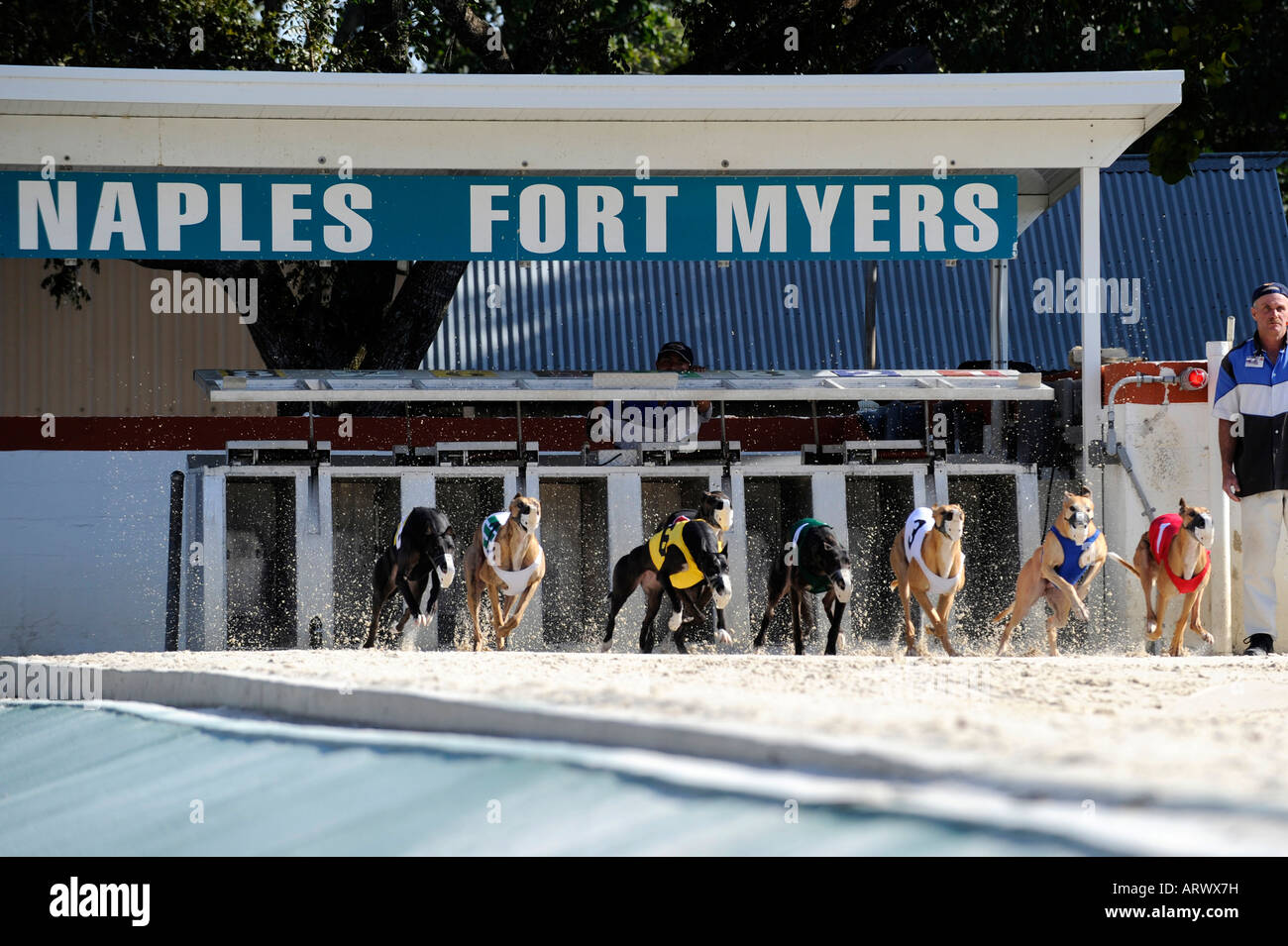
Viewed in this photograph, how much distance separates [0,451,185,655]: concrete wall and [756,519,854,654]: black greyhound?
4260 mm

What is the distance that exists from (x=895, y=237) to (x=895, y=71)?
1.61 m

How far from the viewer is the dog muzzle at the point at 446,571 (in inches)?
337

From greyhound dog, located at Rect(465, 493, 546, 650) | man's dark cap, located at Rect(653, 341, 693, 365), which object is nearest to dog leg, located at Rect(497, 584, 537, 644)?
greyhound dog, located at Rect(465, 493, 546, 650)

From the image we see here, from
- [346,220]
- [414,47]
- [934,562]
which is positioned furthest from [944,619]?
[414,47]

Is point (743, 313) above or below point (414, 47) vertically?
below

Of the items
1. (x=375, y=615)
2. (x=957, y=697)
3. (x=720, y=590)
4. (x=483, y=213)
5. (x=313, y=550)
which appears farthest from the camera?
(x=483, y=213)

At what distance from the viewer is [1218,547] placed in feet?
32.6

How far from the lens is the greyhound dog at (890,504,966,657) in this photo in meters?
8.70

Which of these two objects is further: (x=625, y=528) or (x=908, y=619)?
(x=625, y=528)

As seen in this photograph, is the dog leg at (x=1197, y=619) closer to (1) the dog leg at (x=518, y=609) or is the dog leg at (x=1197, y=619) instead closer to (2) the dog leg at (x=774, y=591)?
(2) the dog leg at (x=774, y=591)

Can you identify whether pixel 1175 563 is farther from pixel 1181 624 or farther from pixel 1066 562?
pixel 1066 562

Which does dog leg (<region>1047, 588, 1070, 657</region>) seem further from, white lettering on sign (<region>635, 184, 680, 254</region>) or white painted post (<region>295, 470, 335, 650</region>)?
white painted post (<region>295, 470, 335, 650</region>)

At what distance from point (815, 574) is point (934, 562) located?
0.68 meters

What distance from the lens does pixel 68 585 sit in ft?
34.7
